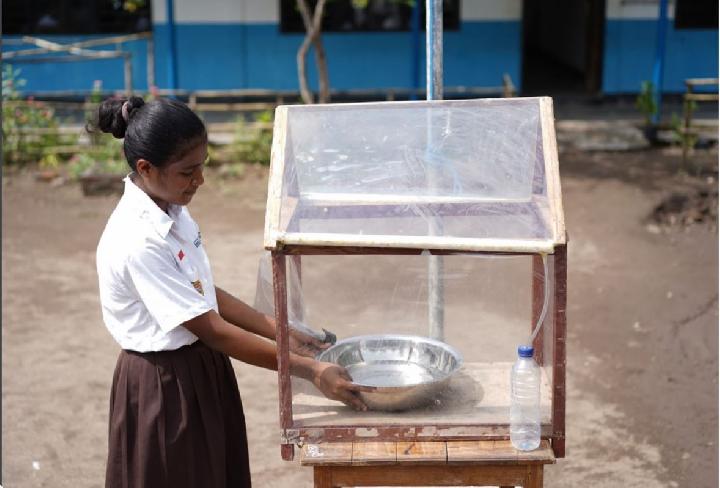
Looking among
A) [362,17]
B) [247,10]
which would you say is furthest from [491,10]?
[247,10]

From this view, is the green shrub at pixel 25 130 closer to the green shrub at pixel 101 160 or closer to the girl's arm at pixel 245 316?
the green shrub at pixel 101 160

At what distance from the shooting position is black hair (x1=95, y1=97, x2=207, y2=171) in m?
2.23

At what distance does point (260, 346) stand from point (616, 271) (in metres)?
4.56

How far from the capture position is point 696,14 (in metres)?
11.6

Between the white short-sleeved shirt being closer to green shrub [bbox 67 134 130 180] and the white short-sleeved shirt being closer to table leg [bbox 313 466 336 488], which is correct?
table leg [bbox 313 466 336 488]

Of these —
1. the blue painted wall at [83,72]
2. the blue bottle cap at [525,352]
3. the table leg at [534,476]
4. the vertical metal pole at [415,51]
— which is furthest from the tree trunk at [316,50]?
the table leg at [534,476]

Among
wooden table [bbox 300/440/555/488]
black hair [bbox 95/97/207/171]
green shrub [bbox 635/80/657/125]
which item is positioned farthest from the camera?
green shrub [bbox 635/80/657/125]

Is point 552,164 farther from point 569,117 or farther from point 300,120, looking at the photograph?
point 569,117

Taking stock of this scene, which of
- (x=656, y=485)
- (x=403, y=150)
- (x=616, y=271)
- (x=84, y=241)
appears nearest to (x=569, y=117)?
(x=616, y=271)

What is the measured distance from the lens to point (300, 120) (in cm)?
272

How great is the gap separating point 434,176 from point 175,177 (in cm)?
82

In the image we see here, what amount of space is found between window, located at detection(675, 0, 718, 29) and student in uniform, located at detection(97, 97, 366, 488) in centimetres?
1046

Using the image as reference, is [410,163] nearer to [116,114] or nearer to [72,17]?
[116,114]

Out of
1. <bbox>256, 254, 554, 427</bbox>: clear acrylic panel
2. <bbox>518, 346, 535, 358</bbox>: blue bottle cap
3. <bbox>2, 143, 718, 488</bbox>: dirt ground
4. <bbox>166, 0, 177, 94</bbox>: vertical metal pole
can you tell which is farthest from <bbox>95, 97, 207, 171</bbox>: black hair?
<bbox>166, 0, 177, 94</bbox>: vertical metal pole
